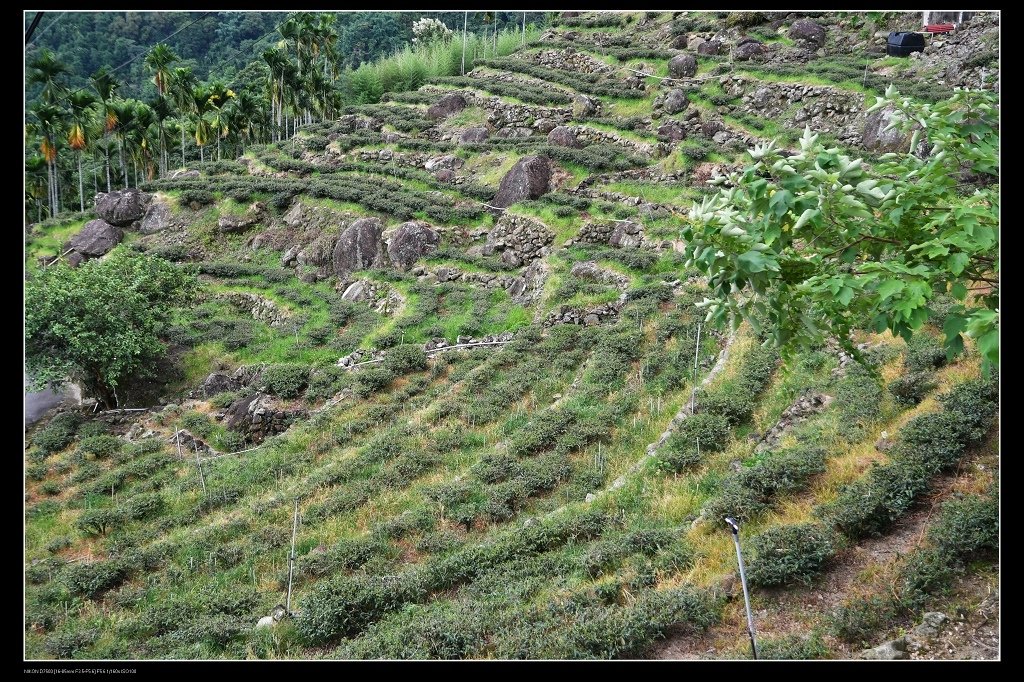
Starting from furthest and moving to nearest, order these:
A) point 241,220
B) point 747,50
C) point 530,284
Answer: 1. point 747,50
2. point 241,220
3. point 530,284

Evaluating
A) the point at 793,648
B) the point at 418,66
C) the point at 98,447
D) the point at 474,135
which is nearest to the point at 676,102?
the point at 474,135

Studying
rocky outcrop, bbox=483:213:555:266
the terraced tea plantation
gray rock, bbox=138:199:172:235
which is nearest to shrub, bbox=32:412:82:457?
the terraced tea plantation

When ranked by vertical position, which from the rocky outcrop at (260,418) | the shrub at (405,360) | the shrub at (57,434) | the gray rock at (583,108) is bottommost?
the shrub at (57,434)

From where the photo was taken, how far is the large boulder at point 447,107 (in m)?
52.8

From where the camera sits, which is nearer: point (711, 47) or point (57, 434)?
point (57, 434)

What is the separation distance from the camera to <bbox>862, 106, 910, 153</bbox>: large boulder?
3416 centimetres

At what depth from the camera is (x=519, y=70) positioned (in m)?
58.3

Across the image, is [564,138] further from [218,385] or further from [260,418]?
[260,418]

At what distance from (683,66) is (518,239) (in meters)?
26.2

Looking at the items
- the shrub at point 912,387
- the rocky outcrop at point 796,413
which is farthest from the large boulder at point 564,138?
the shrub at point 912,387

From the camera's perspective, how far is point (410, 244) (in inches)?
1341

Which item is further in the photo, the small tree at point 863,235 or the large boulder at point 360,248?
the large boulder at point 360,248

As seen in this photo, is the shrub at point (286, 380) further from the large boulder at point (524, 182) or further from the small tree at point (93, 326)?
the large boulder at point (524, 182)

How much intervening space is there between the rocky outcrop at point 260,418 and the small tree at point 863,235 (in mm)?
18091
